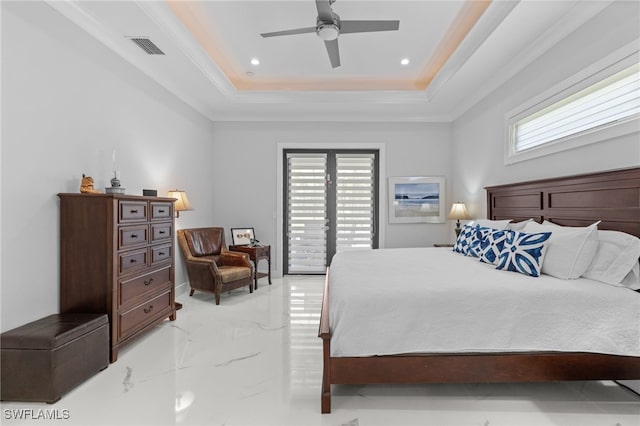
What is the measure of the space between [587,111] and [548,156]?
22.5 inches

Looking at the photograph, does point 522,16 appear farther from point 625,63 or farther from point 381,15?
point 381,15

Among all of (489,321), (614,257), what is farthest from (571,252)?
(489,321)

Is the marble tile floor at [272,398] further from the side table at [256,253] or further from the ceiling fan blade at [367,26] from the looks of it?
the ceiling fan blade at [367,26]

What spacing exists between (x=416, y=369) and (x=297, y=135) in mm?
4513

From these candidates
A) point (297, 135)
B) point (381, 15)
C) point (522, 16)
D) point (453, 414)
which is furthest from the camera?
point (297, 135)

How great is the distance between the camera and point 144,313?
2986 millimetres

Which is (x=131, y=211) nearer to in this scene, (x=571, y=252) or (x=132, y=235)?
(x=132, y=235)

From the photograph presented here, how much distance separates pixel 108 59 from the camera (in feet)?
10.2

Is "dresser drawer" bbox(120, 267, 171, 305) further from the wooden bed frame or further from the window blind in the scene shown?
the window blind

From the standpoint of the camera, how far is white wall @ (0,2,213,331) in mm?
2178

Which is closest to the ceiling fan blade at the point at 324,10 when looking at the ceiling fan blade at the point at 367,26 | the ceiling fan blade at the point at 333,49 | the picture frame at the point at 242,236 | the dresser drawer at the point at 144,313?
the ceiling fan blade at the point at 367,26

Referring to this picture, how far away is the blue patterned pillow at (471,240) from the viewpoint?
320 centimetres

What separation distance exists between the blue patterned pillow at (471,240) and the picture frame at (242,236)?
10.7ft

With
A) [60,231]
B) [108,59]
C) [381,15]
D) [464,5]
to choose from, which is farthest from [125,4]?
[464,5]
